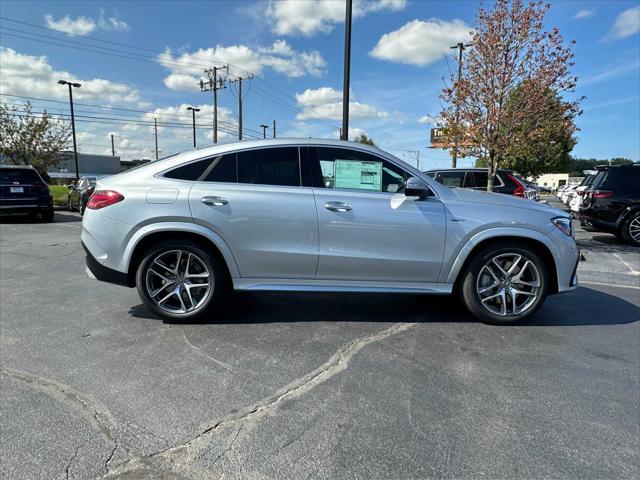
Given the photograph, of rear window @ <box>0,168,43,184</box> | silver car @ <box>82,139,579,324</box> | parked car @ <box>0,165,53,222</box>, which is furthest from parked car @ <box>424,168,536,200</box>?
rear window @ <box>0,168,43,184</box>

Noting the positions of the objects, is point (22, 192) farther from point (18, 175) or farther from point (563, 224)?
point (563, 224)

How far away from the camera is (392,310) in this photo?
14.8 ft

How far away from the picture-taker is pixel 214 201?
3.77m

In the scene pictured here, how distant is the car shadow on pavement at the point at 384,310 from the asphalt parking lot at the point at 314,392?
0.03 metres

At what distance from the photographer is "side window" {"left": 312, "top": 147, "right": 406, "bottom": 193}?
3.94 metres

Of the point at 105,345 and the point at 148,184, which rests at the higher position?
the point at 148,184

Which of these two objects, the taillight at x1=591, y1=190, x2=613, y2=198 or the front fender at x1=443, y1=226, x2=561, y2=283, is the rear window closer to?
the front fender at x1=443, y1=226, x2=561, y2=283

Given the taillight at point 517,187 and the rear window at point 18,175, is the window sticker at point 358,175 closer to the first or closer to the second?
the taillight at point 517,187

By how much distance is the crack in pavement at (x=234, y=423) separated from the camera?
203 cm

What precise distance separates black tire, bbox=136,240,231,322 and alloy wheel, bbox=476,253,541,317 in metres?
2.51

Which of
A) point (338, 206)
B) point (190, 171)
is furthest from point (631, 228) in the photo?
point (190, 171)

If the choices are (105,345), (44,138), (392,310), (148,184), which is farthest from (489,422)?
(44,138)

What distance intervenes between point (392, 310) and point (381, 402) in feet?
6.36

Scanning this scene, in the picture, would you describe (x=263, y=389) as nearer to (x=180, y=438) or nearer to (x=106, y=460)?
(x=180, y=438)
